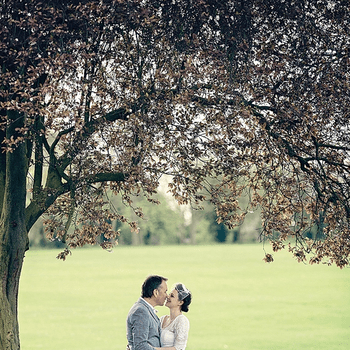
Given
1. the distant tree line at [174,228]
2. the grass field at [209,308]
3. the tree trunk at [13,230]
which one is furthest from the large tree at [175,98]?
the distant tree line at [174,228]

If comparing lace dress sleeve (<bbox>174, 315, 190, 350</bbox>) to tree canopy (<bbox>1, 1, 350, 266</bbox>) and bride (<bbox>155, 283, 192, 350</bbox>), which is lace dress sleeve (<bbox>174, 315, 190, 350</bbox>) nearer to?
bride (<bbox>155, 283, 192, 350</bbox>)

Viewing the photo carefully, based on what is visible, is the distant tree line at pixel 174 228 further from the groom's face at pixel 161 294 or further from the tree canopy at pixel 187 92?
the groom's face at pixel 161 294

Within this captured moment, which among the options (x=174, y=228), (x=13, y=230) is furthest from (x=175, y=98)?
(x=174, y=228)

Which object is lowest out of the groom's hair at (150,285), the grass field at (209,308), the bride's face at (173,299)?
the grass field at (209,308)

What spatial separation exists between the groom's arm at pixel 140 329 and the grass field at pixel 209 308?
18641mm

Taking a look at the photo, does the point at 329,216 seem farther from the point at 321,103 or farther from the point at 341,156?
the point at 321,103

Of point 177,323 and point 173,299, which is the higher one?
point 173,299

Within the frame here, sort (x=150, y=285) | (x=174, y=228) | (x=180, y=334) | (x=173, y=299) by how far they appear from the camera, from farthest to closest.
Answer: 1. (x=174, y=228)
2. (x=173, y=299)
3. (x=180, y=334)
4. (x=150, y=285)

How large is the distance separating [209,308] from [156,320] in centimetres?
3660

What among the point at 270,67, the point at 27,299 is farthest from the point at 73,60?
the point at 27,299

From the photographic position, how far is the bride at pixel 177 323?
810 cm

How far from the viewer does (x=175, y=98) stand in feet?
39.9

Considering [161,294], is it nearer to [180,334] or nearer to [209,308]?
[180,334]

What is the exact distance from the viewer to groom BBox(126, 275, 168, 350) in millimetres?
7449
